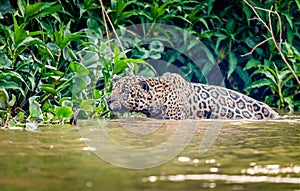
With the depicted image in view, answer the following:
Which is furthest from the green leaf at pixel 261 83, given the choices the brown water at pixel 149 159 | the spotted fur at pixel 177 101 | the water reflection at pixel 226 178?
the water reflection at pixel 226 178

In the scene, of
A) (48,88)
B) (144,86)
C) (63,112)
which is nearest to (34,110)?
(63,112)

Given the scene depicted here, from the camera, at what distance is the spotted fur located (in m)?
6.20

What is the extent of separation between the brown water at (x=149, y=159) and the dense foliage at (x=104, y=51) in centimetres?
87

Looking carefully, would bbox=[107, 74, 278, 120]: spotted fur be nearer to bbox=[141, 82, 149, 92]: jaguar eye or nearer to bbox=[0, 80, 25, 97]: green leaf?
bbox=[141, 82, 149, 92]: jaguar eye

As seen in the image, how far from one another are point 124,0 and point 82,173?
17.7 feet

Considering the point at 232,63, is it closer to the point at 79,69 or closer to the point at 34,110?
the point at 79,69

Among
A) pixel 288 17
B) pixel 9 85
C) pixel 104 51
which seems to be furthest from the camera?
pixel 288 17

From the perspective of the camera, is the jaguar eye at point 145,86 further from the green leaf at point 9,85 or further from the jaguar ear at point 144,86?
the green leaf at point 9,85

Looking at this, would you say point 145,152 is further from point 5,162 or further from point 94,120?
point 94,120

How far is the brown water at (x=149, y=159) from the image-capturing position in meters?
2.46

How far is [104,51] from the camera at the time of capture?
629 cm

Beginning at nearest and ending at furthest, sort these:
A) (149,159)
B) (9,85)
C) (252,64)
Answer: (149,159), (9,85), (252,64)

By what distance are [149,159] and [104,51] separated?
3.26m

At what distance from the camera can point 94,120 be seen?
5.59m
